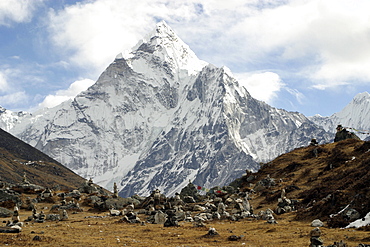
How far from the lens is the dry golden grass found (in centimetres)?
3259

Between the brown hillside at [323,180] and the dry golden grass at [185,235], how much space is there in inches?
145

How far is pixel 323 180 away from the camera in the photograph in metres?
62.5

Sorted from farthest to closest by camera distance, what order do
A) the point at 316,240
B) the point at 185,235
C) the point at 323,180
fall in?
the point at 323,180
the point at 185,235
the point at 316,240

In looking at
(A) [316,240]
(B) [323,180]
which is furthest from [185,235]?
(B) [323,180]

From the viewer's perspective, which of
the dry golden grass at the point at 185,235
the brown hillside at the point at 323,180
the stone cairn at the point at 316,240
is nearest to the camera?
the stone cairn at the point at 316,240

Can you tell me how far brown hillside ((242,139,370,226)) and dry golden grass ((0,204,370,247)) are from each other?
3.67 meters

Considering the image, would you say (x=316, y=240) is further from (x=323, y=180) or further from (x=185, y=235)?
(x=323, y=180)

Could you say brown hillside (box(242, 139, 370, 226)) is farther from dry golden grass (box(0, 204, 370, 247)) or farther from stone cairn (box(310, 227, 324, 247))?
stone cairn (box(310, 227, 324, 247))

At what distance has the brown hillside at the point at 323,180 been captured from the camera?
147ft

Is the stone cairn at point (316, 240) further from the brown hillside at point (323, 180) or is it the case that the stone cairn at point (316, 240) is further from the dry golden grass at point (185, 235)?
the brown hillside at point (323, 180)

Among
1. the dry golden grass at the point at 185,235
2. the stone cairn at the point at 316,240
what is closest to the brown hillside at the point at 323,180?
the dry golden grass at the point at 185,235

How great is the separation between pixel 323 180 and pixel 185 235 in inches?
1180

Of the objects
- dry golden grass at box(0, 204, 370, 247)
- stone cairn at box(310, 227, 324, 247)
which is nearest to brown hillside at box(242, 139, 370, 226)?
dry golden grass at box(0, 204, 370, 247)

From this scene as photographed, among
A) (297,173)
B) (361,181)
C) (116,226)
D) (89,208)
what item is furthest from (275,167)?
(116,226)
